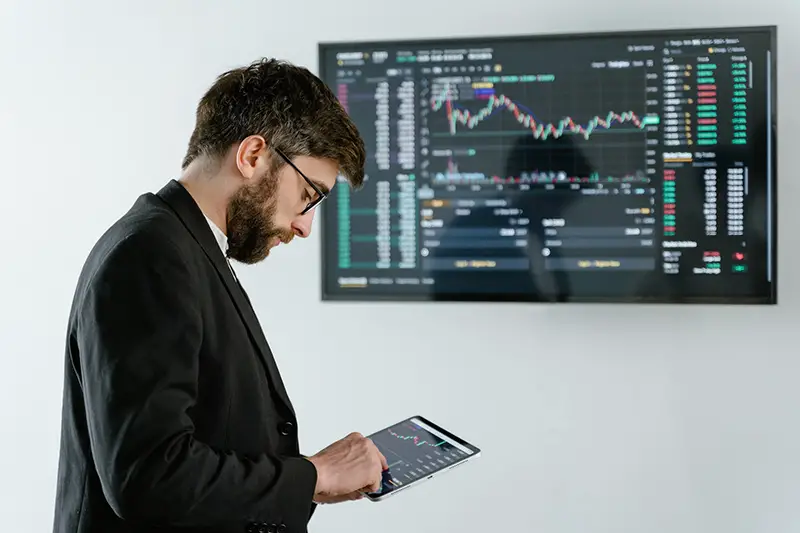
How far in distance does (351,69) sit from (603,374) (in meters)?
1.17

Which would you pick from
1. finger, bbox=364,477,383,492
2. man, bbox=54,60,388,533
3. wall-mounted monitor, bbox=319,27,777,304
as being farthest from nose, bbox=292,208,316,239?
wall-mounted monitor, bbox=319,27,777,304

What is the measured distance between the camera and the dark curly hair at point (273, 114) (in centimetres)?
137

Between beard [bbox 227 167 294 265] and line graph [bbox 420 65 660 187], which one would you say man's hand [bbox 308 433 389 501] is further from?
line graph [bbox 420 65 660 187]

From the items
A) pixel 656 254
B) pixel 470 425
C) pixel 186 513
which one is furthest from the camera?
pixel 470 425

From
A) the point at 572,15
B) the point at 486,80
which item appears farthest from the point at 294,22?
the point at 572,15

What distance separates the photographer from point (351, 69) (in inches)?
98.8

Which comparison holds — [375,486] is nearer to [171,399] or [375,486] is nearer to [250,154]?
[171,399]

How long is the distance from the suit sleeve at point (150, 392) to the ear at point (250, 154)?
8.3 inches

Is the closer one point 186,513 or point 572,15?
point 186,513

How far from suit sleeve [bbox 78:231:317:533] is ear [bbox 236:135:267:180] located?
21 cm

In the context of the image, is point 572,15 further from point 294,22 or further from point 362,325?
point 362,325

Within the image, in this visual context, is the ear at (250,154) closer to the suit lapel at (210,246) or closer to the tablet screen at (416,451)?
the suit lapel at (210,246)

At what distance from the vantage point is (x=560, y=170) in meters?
2.43

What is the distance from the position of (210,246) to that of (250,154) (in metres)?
0.16
